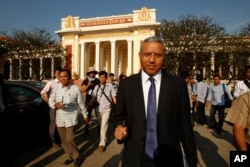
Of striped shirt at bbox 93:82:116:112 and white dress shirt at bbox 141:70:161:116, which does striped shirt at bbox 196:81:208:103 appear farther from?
white dress shirt at bbox 141:70:161:116

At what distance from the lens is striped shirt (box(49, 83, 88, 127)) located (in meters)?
5.61

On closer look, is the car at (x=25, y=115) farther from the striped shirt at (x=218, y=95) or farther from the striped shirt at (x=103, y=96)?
the striped shirt at (x=218, y=95)

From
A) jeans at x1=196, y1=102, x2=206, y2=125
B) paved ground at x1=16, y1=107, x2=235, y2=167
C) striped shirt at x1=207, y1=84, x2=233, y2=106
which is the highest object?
striped shirt at x1=207, y1=84, x2=233, y2=106

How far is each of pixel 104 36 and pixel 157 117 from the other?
51.0 meters

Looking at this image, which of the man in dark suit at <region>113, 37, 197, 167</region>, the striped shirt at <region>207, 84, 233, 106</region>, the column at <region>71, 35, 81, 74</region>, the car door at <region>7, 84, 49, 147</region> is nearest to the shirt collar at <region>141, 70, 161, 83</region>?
the man in dark suit at <region>113, 37, 197, 167</region>

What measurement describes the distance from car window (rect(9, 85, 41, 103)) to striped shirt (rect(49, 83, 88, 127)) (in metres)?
1.59

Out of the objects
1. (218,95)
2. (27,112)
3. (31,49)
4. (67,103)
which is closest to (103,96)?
(27,112)

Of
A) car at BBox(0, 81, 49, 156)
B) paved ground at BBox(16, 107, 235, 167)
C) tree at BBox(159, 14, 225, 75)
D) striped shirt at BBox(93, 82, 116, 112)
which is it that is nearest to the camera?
paved ground at BBox(16, 107, 235, 167)

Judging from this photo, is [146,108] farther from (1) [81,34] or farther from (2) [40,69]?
(1) [81,34]

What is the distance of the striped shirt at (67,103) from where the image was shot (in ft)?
18.4

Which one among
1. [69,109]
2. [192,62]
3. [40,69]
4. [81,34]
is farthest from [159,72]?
[81,34]

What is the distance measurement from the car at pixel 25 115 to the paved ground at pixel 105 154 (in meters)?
0.48

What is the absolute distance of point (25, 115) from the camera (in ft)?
22.9

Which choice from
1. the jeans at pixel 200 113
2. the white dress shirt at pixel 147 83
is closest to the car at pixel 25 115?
the white dress shirt at pixel 147 83
